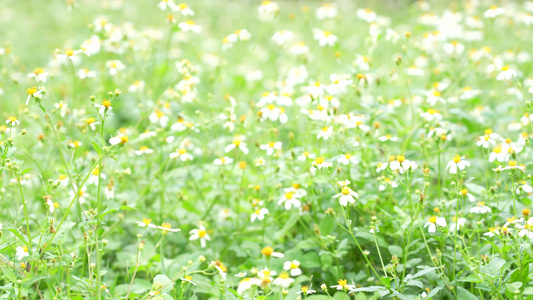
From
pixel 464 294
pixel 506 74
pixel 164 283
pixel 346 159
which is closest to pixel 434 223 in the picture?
pixel 464 294

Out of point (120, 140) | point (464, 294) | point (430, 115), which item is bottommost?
point (464, 294)

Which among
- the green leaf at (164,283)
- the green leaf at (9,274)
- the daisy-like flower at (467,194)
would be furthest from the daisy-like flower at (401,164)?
the green leaf at (9,274)

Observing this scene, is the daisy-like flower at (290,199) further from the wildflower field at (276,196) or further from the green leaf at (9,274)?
the green leaf at (9,274)

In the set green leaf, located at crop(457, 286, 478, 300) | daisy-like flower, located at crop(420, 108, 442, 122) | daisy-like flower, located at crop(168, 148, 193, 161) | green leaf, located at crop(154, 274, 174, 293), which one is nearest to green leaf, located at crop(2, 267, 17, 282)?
green leaf, located at crop(154, 274, 174, 293)

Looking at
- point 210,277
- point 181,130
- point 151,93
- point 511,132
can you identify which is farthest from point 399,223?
point 151,93

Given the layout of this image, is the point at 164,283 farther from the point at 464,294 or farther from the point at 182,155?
the point at 464,294

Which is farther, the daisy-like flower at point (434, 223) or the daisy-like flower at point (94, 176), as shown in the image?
the daisy-like flower at point (94, 176)

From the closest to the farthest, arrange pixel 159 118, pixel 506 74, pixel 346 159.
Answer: pixel 346 159 < pixel 506 74 < pixel 159 118

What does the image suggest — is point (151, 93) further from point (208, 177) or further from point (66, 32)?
point (66, 32)

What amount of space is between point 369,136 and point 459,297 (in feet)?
3.10

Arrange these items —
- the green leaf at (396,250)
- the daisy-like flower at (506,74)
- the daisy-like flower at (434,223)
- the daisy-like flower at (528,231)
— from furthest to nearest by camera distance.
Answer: the daisy-like flower at (506,74), the green leaf at (396,250), the daisy-like flower at (434,223), the daisy-like flower at (528,231)

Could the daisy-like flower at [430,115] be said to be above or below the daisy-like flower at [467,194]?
above

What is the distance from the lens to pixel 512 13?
506cm

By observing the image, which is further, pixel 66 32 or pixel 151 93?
pixel 66 32
